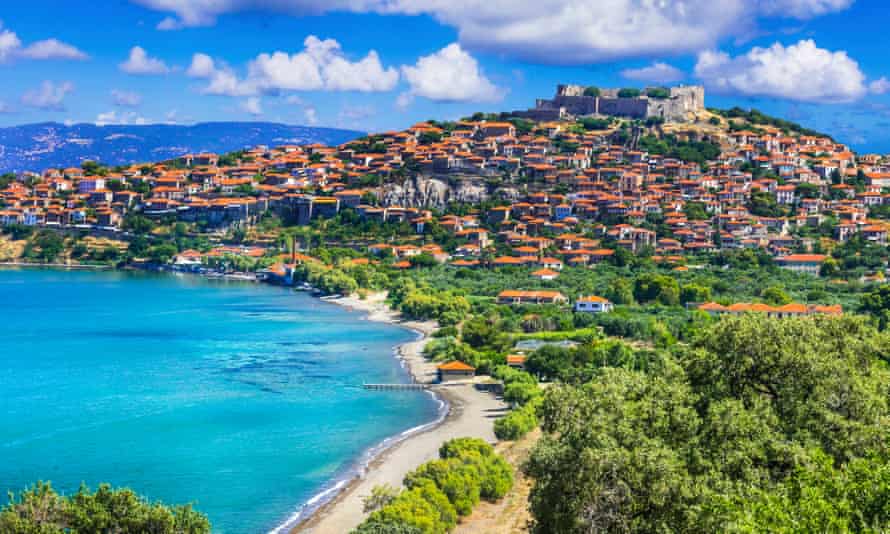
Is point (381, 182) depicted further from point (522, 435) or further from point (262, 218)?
point (522, 435)

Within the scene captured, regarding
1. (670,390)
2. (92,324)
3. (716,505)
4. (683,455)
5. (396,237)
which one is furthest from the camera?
(396,237)

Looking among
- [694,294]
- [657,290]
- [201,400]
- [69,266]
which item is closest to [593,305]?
[657,290]

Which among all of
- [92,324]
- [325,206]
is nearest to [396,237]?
[325,206]

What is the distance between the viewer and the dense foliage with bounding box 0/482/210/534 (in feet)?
43.9

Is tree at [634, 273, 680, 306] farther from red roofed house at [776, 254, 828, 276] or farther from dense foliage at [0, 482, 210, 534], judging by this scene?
dense foliage at [0, 482, 210, 534]

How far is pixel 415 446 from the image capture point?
80.0ft

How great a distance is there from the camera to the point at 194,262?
236ft

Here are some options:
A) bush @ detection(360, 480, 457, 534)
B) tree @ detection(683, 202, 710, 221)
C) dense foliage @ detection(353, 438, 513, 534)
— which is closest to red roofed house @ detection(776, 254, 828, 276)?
tree @ detection(683, 202, 710, 221)

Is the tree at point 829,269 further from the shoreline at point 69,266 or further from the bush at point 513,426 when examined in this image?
the shoreline at point 69,266

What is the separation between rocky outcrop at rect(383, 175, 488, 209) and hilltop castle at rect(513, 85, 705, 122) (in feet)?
53.8

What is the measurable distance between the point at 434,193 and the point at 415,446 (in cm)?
5183

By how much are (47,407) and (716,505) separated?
80.2 ft

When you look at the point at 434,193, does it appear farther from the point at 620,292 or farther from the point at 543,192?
the point at 620,292

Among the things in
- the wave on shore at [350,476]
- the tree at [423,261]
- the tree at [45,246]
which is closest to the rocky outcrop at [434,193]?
the tree at [423,261]
